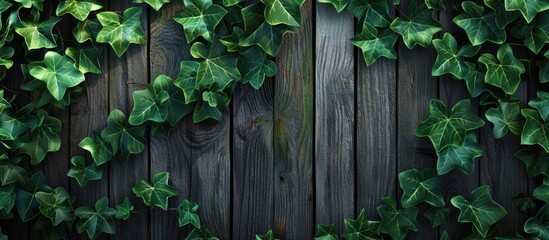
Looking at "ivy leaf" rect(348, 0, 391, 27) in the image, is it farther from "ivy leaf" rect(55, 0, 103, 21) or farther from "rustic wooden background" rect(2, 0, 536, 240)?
"ivy leaf" rect(55, 0, 103, 21)

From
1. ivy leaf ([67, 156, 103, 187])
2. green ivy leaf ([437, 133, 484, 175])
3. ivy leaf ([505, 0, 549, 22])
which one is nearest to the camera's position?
ivy leaf ([505, 0, 549, 22])

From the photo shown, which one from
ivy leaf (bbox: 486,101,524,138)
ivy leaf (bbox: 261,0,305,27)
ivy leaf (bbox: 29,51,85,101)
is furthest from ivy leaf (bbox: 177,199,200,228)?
ivy leaf (bbox: 486,101,524,138)

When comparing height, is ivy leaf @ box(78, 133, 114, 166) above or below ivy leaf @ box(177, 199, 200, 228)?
above

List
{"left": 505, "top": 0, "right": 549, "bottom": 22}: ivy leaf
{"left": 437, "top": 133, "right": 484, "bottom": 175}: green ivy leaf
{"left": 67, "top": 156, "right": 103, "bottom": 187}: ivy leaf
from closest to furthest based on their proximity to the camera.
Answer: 1. {"left": 505, "top": 0, "right": 549, "bottom": 22}: ivy leaf
2. {"left": 437, "top": 133, "right": 484, "bottom": 175}: green ivy leaf
3. {"left": 67, "top": 156, "right": 103, "bottom": 187}: ivy leaf

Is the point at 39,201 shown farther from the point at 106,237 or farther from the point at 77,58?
the point at 77,58

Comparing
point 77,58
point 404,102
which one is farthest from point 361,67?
point 77,58

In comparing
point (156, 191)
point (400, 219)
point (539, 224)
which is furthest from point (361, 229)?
point (156, 191)
